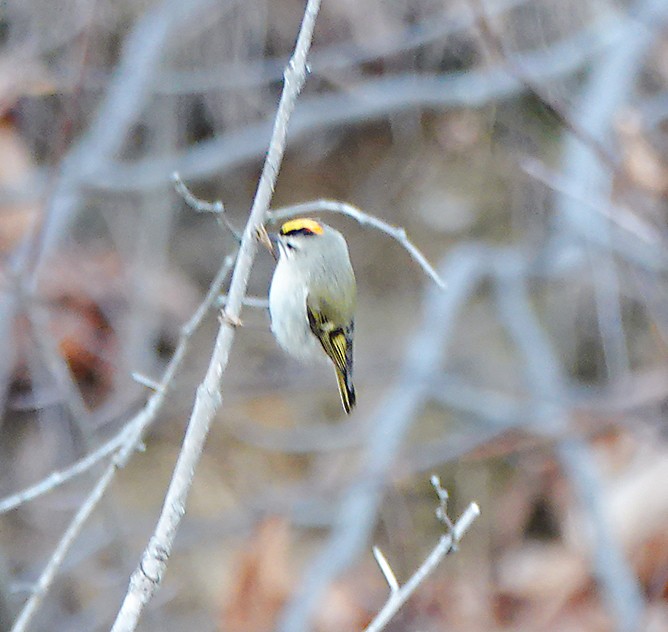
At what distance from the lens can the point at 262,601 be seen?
3660 mm

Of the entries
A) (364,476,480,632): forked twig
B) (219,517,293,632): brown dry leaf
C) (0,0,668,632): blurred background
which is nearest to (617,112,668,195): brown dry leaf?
(0,0,668,632): blurred background

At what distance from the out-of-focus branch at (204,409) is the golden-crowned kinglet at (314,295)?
23.3 inches

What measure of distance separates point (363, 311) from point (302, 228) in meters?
2.81

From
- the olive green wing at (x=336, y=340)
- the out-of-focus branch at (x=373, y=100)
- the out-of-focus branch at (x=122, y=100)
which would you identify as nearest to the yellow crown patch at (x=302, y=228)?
the olive green wing at (x=336, y=340)

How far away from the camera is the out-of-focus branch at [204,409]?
132cm

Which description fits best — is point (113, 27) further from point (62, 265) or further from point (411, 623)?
point (411, 623)

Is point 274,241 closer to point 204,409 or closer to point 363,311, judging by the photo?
point 204,409

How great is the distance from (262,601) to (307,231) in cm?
194

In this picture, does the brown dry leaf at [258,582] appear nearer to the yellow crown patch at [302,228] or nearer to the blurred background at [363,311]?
the blurred background at [363,311]

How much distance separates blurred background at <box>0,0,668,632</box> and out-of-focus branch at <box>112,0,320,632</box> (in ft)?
4.20

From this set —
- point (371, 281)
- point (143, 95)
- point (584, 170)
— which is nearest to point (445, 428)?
point (371, 281)

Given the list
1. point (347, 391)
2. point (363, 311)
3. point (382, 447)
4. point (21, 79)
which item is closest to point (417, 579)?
point (347, 391)

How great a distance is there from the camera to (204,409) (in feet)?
4.75

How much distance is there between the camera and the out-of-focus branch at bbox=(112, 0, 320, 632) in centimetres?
132
